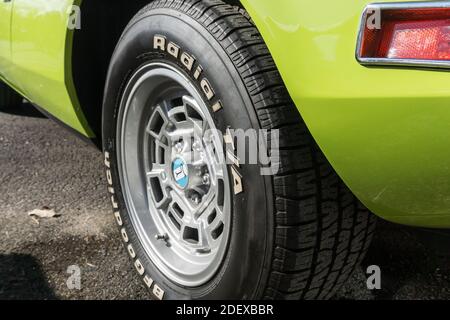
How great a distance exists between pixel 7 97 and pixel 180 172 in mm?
2671

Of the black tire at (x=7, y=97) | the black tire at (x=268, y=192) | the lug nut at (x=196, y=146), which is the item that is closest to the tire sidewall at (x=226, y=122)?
the black tire at (x=268, y=192)

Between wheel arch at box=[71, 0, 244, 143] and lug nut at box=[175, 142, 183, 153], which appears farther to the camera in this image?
wheel arch at box=[71, 0, 244, 143]

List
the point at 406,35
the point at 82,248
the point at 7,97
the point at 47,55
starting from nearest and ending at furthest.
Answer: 1. the point at 406,35
2. the point at 47,55
3. the point at 82,248
4. the point at 7,97

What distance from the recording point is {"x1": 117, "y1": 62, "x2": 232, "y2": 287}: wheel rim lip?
161 centimetres

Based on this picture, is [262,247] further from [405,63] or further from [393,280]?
[393,280]

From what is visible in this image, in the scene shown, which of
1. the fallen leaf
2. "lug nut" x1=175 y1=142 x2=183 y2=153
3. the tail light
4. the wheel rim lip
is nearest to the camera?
the tail light

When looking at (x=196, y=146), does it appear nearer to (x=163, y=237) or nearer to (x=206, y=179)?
(x=206, y=179)

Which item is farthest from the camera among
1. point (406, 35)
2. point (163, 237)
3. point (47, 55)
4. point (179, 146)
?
point (47, 55)

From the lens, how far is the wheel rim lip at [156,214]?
161 centimetres

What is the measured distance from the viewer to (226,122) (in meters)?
1.45

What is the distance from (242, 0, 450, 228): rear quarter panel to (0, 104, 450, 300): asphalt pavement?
0.82 metres

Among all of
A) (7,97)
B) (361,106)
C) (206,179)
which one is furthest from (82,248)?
(7,97)

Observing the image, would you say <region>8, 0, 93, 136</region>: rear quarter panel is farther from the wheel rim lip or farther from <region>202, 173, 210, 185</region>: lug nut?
<region>202, 173, 210, 185</region>: lug nut

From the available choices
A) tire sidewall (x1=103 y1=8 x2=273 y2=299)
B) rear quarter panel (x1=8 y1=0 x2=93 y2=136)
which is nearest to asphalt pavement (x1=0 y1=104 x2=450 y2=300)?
tire sidewall (x1=103 y1=8 x2=273 y2=299)
